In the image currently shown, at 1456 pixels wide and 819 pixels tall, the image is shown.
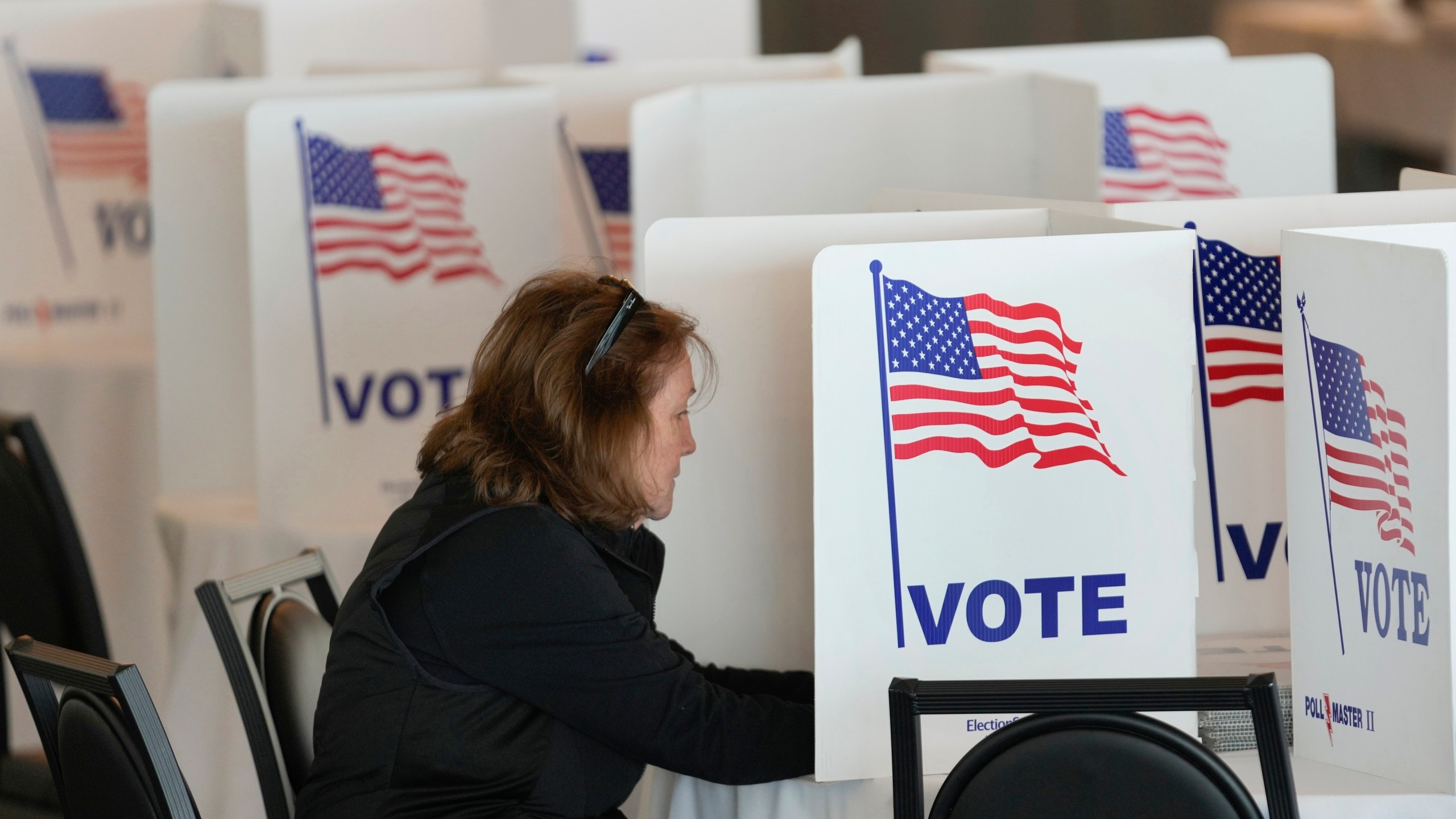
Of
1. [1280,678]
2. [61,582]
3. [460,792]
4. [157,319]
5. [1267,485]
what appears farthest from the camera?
[157,319]

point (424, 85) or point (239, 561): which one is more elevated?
point (424, 85)

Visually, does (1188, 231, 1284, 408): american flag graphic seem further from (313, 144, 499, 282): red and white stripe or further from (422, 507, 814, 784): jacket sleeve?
(313, 144, 499, 282): red and white stripe

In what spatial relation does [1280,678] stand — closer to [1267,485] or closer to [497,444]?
[1267,485]

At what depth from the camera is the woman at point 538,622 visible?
149cm

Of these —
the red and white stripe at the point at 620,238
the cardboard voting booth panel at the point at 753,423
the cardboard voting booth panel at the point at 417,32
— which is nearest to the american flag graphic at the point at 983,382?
the cardboard voting booth panel at the point at 753,423

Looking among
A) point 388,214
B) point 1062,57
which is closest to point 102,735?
point 388,214

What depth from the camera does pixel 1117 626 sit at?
160cm

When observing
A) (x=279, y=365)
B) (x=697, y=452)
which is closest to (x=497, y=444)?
(x=697, y=452)

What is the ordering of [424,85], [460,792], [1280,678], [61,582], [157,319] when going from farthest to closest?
[424,85] < [157,319] < [61,582] < [1280,678] < [460,792]

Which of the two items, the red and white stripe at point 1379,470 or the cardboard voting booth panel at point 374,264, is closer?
the red and white stripe at point 1379,470

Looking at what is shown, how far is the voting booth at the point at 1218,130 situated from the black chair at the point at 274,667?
1.75 meters

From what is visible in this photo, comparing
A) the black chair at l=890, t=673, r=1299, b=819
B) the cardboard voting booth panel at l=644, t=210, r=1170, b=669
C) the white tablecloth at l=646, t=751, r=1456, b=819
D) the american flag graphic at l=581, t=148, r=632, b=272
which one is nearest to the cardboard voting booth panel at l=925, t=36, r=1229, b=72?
the american flag graphic at l=581, t=148, r=632, b=272

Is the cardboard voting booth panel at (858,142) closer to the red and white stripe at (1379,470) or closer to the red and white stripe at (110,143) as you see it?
the red and white stripe at (1379,470)

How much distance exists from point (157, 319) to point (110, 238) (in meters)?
1.42
